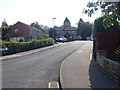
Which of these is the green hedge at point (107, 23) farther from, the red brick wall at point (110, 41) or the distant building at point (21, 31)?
the distant building at point (21, 31)

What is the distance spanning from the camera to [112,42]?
15.0 meters

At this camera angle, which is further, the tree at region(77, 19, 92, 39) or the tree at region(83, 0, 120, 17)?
the tree at region(77, 19, 92, 39)

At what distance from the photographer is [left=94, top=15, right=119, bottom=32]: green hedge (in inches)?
444

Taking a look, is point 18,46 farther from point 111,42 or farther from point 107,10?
point 107,10

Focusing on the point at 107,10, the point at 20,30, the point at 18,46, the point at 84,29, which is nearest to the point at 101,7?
the point at 107,10

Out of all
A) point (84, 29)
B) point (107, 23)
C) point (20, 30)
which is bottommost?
point (107, 23)

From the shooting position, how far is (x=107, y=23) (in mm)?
11375

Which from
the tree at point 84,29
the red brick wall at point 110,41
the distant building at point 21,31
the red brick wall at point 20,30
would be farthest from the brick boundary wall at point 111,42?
the tree at point 84,29

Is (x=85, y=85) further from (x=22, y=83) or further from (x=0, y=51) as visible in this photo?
(x=0, y=51)

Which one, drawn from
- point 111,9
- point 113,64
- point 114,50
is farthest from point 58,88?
point 114,50

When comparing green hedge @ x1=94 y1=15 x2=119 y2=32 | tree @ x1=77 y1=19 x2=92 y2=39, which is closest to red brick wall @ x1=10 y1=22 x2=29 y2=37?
tree @ x1=77 y1=19 x2=92 y2=39

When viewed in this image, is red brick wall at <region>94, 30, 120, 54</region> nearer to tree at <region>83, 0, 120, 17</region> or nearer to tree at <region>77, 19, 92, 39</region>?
tree at <region>83, 0, 120, 17</region>

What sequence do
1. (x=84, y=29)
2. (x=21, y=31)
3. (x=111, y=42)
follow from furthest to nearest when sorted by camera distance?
1. (x=84, y=29)
2. (x=21, y=31)
3. (x=111, y=42)

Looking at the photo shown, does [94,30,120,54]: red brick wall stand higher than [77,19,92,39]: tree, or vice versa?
[77,19,92,39]: tree
